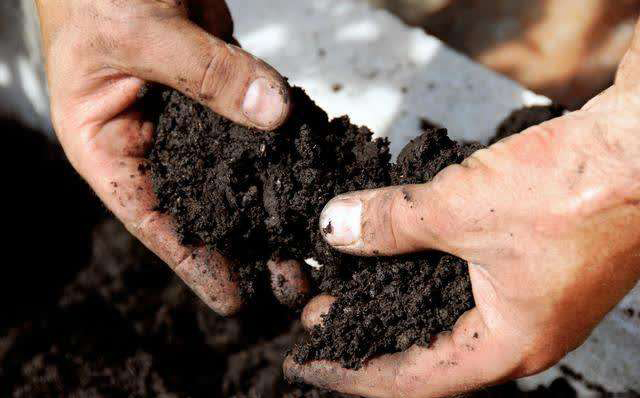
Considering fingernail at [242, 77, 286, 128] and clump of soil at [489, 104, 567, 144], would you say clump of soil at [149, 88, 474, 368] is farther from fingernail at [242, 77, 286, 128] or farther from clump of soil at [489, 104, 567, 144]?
clump of soil at [489, 104, 567, 144]

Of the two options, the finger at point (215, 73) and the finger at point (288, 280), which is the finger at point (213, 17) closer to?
the finger at point (215, 73)

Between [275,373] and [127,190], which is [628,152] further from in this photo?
[275,373]

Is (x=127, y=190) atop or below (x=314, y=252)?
atop

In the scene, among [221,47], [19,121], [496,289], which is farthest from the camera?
[19,121]

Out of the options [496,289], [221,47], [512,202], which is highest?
[221,47]

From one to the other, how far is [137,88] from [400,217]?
83 centimetres

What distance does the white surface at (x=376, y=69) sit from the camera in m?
2.37

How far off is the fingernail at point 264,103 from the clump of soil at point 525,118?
1051mm

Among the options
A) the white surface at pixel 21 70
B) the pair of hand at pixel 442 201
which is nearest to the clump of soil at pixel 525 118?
the pair of hand at pixel 442 201

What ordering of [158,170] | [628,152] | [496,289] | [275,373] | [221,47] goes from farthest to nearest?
[275,373], [158,170], [221,47], [496,289], [628,152]

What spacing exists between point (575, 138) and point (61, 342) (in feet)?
6.14

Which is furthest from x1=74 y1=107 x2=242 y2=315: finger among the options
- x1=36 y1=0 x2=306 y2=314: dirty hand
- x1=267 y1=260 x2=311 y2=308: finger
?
x1=267 y1=260 x2=311 y2=308: finger

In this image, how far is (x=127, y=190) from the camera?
162cm

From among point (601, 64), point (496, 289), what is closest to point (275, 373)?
point (496, 289)
